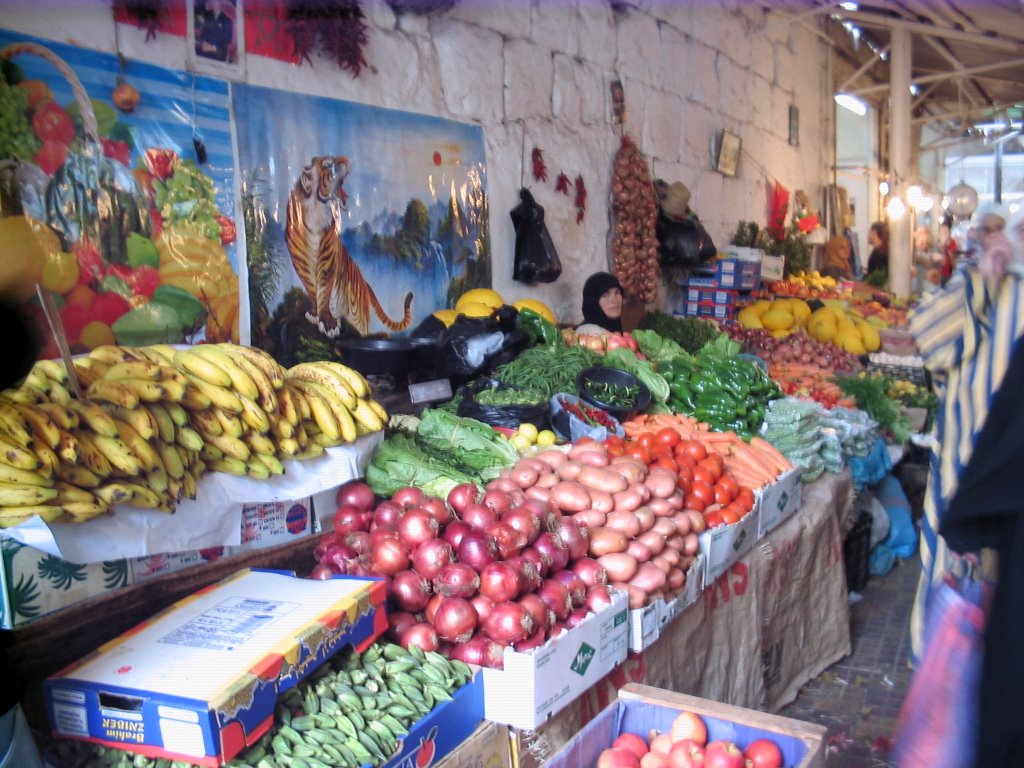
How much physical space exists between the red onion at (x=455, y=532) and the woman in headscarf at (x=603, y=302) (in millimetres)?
3227

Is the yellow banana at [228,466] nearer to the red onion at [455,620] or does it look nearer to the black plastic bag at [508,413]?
the red onion at [455,620]

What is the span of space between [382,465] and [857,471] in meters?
3.47

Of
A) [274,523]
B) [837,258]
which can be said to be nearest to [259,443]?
[274,523]

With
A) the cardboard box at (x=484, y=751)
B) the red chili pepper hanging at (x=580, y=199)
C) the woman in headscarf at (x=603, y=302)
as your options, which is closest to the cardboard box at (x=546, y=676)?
the cardboard box at (x=484, y=751)

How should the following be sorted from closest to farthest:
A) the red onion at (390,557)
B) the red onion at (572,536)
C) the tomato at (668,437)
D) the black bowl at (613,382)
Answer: the red onion at (390,557), the red onion at (572,536), the tomato at (668,437), the black bowl at (613,382)

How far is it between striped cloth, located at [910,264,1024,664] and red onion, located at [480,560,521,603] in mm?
1091

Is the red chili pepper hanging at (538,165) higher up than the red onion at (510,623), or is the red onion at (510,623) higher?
the red chili pepper hanging at (538,165)

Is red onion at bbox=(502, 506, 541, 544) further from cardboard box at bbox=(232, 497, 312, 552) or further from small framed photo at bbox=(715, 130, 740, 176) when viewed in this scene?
small framed photo at bbox=(715, 130, 740, 176)

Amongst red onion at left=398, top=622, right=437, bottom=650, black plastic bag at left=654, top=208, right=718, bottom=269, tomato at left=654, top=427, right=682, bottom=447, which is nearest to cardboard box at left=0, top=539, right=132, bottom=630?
red onion at left=398, top=622, right=437, bottom=650

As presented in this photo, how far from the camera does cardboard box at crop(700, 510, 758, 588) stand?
3375 millimetres

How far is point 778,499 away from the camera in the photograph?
412 centimetres

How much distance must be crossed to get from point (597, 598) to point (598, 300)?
3.36m

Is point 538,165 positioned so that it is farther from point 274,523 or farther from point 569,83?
point 274,523

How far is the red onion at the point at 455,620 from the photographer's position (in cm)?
240
